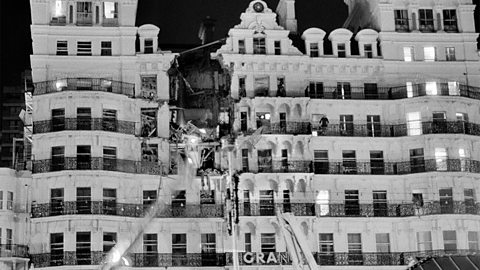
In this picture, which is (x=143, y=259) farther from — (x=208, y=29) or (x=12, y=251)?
(x=208, y=29)

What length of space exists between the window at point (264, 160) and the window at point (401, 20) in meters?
14.2

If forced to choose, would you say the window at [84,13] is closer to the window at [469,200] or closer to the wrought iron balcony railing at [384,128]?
the wrought iron balcony railing at [384,128]

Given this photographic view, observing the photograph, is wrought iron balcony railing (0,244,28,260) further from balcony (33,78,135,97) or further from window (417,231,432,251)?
window (417,231,432,251)

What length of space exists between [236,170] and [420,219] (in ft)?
44.2

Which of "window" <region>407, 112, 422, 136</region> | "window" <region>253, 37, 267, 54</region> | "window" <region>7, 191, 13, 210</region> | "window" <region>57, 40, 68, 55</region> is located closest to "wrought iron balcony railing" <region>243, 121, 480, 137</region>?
"window" <region>407, 112, 422, 136</region>

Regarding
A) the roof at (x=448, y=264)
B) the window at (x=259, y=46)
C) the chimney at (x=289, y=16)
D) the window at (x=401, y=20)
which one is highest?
the chimney at (x=289, y=16)

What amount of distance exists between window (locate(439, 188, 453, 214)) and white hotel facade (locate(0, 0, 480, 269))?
0.10 m

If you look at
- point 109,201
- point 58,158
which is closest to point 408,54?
point 109,201

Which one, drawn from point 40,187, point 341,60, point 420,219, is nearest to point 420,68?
point 341,60

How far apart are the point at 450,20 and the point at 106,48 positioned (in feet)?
86.4

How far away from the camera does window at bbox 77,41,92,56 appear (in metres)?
73.8

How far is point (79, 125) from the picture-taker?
2805 inches

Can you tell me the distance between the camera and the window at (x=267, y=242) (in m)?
71.8

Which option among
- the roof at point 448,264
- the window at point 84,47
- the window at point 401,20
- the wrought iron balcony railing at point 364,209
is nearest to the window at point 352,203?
the wrought iron balcony railing at point 364,209
